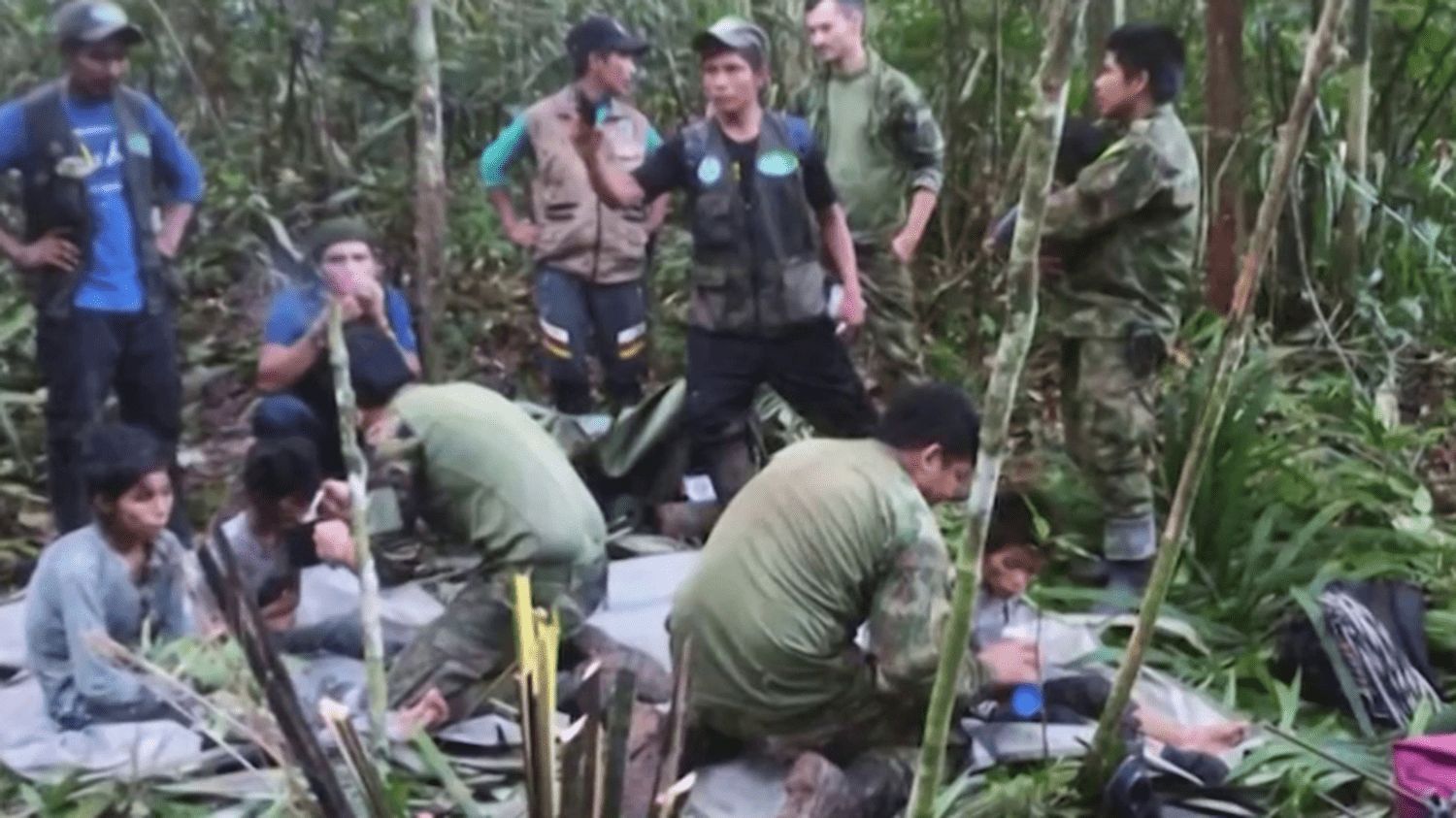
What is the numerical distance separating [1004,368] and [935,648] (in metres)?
1.19

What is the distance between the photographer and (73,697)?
13.9 ft

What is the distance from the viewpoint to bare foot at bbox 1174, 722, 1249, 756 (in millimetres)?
4289

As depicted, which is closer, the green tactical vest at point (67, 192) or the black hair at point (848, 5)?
the green tactical vest at point (67, 192)

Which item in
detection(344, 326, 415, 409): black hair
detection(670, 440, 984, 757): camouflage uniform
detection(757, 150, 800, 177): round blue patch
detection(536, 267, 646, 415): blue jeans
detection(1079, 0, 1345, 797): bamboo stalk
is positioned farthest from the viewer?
detection(536, 267, 646, 415): blue jeans

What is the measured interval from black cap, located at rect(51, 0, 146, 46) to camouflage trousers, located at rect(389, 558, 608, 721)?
182 centimetres

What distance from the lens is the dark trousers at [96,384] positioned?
17.2 ft

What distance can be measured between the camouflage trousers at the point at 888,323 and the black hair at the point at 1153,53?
1.51 metres

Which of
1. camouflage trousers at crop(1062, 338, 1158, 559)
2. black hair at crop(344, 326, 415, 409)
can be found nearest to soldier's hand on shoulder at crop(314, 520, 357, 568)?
black hair at crop(344, 326, 415, 409)

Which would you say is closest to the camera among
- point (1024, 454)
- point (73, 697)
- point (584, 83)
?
point (73, 697)

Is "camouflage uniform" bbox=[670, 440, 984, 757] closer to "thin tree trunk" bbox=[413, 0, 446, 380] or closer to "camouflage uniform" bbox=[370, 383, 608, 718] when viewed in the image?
"camouflage uniform" bbox=[370, 383, 608, 718]

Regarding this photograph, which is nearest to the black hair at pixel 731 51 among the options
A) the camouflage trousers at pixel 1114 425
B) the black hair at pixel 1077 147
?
the black hair at pixel 1077 147

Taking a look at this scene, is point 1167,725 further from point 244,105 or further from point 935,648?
point 244,105

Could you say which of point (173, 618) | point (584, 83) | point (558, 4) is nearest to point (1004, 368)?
point (173, 618)

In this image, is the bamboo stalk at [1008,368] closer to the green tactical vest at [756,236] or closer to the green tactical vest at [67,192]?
the green tactical vest at [756,236]
